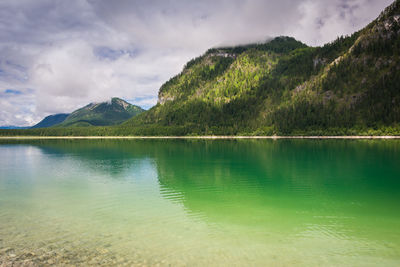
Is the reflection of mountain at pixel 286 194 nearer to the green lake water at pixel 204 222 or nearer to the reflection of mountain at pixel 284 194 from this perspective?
the reflection of mountain at pixel 284 194

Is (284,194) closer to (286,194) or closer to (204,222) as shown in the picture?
(286,194)

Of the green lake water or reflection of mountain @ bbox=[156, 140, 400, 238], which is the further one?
reflection of mountain @ bbox=[156, 140, 400, 238]

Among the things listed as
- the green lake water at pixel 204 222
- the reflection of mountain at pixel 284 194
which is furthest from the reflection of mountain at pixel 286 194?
the green lake water at pixel 204 222

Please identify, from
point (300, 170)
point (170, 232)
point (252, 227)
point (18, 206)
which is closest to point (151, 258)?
point (170, 232)

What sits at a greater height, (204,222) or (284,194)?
(204,222)

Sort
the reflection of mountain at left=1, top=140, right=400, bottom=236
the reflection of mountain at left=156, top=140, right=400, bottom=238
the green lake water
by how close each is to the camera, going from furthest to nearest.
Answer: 1. the reflection of mountain at left=1, top=140, right=400, bottom=236
2. the reflection of mountain at left=156, top=140, right=400, bottom=238
3. the green lake water

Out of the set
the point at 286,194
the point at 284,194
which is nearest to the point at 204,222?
the point at 284,194

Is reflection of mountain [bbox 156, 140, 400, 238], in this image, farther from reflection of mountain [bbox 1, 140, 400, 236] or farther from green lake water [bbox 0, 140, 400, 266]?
green lake water [bbox 0, 140, 400, 266]

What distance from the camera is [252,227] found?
16.9m

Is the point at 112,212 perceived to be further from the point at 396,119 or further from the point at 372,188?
the point at 396,119

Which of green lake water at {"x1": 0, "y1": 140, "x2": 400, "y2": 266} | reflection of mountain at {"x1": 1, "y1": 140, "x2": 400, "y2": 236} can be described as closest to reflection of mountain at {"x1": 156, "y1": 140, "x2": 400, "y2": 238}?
reflection of mountain at {"x1": 1, "y1": 140, "x2": 400, "y2": 236}

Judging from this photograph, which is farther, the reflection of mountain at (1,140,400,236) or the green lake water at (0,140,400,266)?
the reflection of mountain at (1,140,400,236)

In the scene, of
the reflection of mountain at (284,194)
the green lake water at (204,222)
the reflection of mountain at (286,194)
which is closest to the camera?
the green lake water at (204,222)

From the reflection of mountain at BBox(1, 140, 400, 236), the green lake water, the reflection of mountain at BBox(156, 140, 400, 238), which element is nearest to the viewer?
the green lake water
